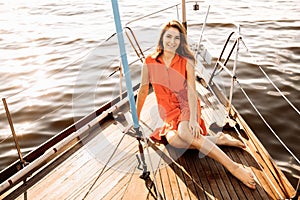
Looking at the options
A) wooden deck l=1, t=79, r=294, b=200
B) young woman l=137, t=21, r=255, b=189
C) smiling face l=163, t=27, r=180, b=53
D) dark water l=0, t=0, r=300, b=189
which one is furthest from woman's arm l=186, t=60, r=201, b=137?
dark water l=0, t=0, r=300, b=189

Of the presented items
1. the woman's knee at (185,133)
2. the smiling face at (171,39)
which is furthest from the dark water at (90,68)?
the woman's knee at (185,133)

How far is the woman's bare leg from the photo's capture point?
95.3 inches

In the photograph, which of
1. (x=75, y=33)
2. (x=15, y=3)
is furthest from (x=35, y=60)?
(x=15, y=3)

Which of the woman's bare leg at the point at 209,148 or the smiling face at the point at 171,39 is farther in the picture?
the smiling face at the point at 171,39

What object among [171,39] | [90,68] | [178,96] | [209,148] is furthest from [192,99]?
[90,68]

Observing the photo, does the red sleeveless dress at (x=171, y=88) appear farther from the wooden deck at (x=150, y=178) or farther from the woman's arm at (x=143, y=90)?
the wooden deck at (x=150, y=178)

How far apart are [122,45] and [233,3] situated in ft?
42.1

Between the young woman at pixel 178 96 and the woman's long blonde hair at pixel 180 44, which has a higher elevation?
the woman's long blonde hair at pixel 180 44

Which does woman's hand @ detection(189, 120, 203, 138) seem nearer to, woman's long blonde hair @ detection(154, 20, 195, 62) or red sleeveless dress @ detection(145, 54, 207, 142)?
red sleeveless dress @ detection(145, 54, 207, 142)

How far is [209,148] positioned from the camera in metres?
2.58

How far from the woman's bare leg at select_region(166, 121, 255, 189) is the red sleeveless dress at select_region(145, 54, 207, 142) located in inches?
4.1

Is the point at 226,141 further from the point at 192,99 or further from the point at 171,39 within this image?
the point at 171,39

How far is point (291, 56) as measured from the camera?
727cm

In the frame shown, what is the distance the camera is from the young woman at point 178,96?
2.57 meters
